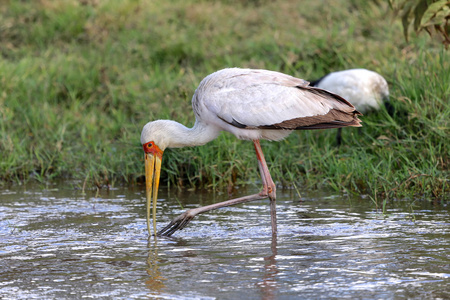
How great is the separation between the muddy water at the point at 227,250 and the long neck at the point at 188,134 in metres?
0.61

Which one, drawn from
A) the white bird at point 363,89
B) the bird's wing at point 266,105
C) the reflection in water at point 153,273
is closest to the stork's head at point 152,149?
the bird's wing at point 266,105

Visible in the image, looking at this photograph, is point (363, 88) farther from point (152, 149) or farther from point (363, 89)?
point (152, 149)

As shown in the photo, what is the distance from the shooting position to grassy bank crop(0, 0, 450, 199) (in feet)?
22.2

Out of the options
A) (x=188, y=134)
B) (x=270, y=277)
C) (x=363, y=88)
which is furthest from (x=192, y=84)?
(x=270, y=277)

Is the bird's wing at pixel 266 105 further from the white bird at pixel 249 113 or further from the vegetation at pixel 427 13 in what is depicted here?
the vegetation at pixel 427 13

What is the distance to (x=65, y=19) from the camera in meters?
11.4

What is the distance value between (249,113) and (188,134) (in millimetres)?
486

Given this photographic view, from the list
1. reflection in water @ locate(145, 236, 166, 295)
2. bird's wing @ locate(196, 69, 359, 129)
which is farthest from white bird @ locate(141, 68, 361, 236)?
reflection in water @ locate(145, 236, 166, 295)

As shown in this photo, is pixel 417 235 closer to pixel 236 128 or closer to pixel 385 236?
pixel 385 236

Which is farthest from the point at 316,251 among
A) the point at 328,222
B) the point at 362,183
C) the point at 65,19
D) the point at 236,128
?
the point at 65,19

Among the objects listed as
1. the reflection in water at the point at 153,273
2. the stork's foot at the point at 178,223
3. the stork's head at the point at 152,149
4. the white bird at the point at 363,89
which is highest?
the white bird at the point at 363,89

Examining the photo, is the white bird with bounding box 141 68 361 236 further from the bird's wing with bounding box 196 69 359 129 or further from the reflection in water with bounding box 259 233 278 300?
the reflection in water with bounding box 259 233 278 300

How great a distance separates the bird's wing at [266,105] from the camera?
5.36 metres

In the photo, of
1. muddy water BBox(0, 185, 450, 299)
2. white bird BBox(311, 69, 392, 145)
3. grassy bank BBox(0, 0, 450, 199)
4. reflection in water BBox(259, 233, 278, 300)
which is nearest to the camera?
reflection in water BBox(259, 233, 278, 300)
